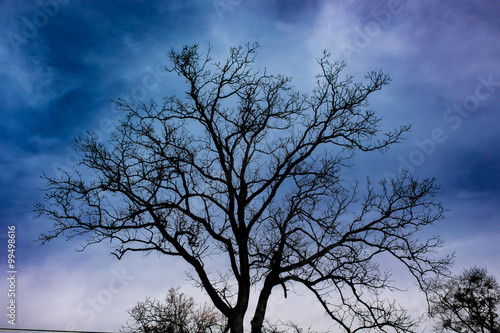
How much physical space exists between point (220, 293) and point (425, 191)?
6136 millimetres

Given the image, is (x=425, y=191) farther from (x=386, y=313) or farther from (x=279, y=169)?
(x=279, y=169)

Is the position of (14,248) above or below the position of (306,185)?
below

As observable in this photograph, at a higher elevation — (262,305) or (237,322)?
(262,305)

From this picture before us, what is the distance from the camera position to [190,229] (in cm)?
1016

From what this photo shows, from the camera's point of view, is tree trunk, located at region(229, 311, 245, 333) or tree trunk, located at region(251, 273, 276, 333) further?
tree trunk, located at region(251, 273, 276, 333)

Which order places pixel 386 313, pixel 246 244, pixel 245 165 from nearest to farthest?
1. pixel 386 313
2. pixel 246 244
3. pixel 245 165

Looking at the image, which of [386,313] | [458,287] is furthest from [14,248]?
[458,287]

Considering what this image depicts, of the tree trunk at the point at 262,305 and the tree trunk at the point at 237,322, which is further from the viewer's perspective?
the tree trunk at the point at 262,305

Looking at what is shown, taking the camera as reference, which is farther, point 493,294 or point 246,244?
point 493,294

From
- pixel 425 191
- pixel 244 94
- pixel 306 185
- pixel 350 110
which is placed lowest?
pixel 425 191

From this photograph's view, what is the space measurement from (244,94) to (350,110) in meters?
3.23

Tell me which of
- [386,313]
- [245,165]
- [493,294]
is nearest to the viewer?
[386,313]

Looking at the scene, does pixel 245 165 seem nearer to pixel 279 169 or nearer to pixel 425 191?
pixel 279 169

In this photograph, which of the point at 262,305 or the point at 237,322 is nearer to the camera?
the point at 237,322
